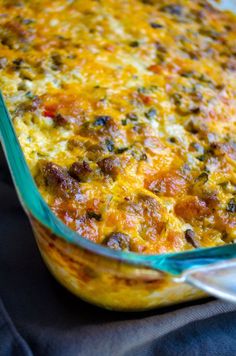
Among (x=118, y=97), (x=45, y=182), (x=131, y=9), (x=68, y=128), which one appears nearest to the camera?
(x=45, y=182)

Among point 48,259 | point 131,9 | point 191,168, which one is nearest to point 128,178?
point 191,168

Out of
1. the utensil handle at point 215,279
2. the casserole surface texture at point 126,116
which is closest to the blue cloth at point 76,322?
the casserole surface texture at point 126,116

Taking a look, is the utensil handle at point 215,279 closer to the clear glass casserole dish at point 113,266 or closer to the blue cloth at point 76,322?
the clear glass casserole dish at point 113,266

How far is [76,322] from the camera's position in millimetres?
1791

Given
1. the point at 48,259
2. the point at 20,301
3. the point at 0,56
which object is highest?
the point at 0,56

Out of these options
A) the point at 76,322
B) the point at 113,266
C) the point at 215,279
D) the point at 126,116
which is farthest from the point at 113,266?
the point at 126,116

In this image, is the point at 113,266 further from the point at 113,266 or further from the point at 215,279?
the point at 215,279

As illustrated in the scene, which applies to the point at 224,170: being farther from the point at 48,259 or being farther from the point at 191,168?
the point at 48,259

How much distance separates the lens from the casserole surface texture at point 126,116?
1901mm

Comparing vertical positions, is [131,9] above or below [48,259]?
above

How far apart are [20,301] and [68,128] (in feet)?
2.21

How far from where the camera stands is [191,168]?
2166 mm

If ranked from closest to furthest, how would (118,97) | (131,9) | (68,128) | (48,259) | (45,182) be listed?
(48,259), (45,182), (68,128), (118,97), (131,9)

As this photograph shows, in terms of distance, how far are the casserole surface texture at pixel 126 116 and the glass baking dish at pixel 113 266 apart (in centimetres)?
16
